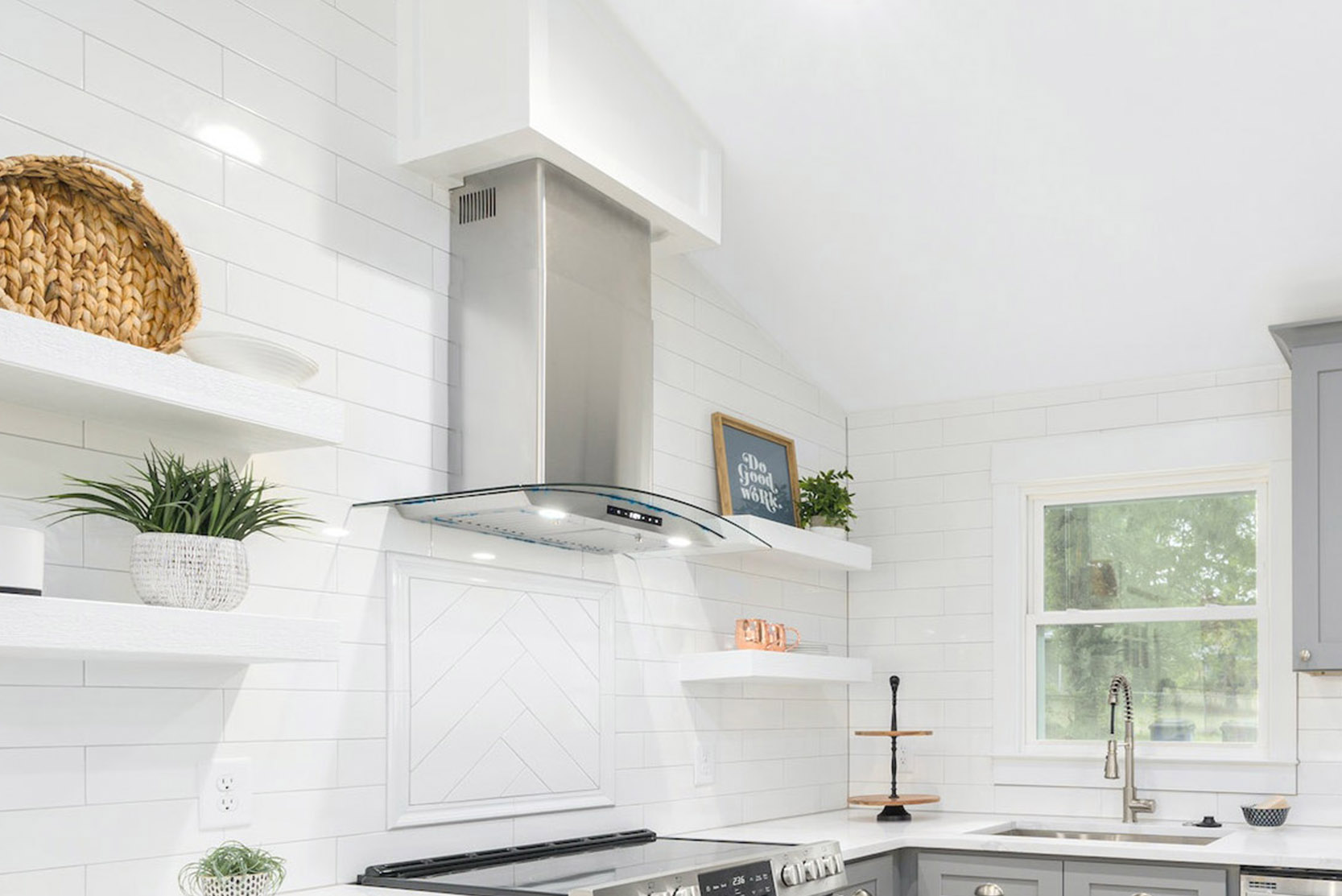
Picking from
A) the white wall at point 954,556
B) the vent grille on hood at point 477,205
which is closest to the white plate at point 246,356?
the vent grille on hood at point 477,205

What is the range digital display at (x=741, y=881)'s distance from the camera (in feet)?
9.02

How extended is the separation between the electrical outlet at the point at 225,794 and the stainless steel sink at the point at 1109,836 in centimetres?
228

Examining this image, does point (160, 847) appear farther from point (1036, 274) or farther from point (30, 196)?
point (1036, 274)

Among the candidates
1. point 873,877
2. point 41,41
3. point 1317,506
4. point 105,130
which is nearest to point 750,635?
point 873,877

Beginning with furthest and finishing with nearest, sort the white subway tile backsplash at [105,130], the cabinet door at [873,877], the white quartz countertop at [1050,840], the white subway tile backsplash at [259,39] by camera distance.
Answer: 1. the cabinet door at [873,877]
2. the white quartz countertop at [1050,840]
3. the white subway tile backsplash at [259,39]
4. the white subway tile backsplash at [105,130]

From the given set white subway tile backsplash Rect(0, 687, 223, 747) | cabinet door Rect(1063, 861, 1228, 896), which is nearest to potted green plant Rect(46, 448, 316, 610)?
white subway tile backsplash Rect(0, 687, 223, 747)

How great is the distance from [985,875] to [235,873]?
84.7 inches

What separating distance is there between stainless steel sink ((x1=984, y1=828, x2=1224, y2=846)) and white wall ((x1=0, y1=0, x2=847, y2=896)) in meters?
1.21

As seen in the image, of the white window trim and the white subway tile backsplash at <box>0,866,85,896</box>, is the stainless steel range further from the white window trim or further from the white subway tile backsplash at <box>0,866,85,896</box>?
the white window trim

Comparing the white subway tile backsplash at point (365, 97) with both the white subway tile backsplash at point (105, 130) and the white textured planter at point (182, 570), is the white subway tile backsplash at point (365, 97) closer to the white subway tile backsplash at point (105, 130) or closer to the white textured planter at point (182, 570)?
the white subway tile backsplash at point (105, 130)

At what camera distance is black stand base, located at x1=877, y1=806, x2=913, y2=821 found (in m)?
4.20

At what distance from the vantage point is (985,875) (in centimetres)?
359

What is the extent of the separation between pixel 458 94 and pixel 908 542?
2432mm

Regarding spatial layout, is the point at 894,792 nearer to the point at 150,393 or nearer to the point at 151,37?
the point at 150,393
